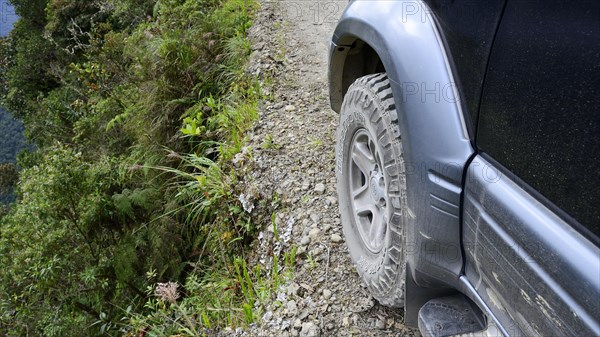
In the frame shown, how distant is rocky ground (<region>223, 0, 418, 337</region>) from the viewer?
275 centimetres

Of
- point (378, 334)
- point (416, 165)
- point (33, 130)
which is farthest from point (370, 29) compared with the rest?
point (33, 130)

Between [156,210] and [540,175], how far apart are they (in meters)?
4.32

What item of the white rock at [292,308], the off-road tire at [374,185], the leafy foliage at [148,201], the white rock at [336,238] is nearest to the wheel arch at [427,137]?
the off-road tire at [374,185]

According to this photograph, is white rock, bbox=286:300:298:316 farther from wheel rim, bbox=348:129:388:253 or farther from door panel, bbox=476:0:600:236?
door panel, bbox=476:0:600:236

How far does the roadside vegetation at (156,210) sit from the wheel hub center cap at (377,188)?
3.28 feet

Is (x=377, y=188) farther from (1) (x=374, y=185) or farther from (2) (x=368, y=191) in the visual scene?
(2) (x=368, y=191)

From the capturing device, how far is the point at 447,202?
1749 millimetres

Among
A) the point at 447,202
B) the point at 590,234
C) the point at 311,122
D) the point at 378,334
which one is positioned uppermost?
the point at 590,234

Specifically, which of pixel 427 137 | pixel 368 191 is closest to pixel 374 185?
pixel 368 191

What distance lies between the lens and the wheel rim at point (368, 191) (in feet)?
8.06

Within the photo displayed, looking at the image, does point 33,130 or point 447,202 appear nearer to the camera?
point 447,202

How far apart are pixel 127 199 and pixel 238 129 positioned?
150 cm

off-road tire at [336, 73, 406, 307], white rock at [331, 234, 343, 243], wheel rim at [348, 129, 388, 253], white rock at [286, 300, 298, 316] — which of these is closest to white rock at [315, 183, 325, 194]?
white rock at [331, 234, 343, 243]

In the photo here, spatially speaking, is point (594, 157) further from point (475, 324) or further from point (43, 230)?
point (43, 230)
